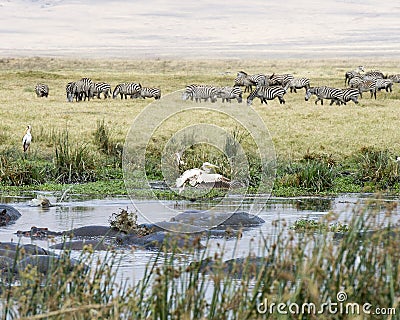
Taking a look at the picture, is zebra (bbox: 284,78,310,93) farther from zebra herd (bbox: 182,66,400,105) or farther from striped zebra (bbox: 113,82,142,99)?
striped zebra (bbox: 113,82,142,99)

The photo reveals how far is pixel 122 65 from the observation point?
8681 cm

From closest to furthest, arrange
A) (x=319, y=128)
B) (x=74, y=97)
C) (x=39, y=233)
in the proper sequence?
1. (x=39, y=233)
2. (x=319, y=128)
3. (x=74, y=97)

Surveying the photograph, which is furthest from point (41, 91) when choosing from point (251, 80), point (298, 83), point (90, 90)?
point (298, 83)

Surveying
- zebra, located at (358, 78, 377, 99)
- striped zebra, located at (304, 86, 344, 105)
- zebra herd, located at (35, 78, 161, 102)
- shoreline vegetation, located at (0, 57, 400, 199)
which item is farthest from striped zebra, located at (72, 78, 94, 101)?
zebra, located at (358, 78, 377, 99)

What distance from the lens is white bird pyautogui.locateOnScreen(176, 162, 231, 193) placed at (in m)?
16.5

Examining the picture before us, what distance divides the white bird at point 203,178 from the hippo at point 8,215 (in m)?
3.64

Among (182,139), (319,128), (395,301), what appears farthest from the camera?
(319,128)

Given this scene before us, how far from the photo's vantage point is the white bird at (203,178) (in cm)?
1653

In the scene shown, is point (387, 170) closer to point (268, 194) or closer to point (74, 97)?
point (268, 194)

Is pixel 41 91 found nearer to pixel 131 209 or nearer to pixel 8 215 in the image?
pixel 131 209

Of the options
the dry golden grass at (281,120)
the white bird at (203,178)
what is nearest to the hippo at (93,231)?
the white bird at (203,178)

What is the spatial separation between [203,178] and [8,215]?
4578 mm

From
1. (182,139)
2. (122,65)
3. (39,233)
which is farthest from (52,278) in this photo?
(122,65)

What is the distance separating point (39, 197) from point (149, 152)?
6.43 m
